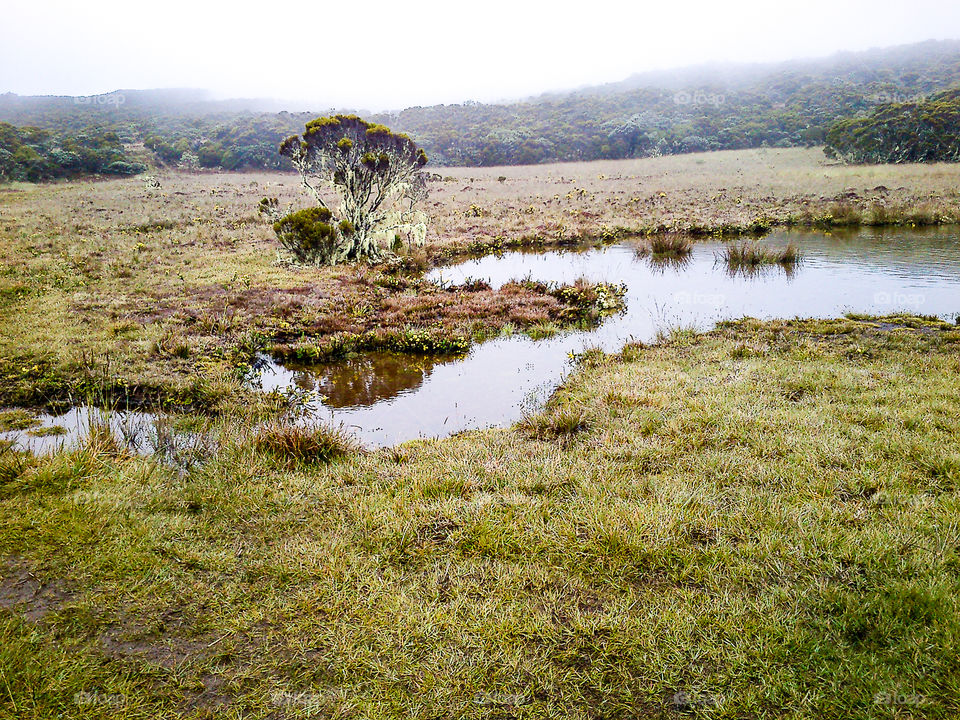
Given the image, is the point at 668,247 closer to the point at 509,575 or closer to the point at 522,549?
→ the point at 522,549

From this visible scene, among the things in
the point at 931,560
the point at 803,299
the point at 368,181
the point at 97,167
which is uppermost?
the point at 97,167

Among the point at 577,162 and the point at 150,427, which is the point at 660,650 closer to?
the point at 150,427

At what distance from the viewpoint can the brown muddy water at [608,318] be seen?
734 cm

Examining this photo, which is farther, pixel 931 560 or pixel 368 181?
pixel 368 181

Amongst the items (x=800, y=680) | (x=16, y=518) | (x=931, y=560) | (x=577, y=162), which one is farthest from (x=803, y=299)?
(x=577, y=162)

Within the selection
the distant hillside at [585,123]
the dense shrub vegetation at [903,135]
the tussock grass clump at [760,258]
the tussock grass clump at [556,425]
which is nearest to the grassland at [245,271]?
the tussock grass clump at [556,425]

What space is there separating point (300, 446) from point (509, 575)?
2.76 meters

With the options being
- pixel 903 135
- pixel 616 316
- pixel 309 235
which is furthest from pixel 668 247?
pixel 903 135

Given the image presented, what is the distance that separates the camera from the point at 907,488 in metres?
4.32

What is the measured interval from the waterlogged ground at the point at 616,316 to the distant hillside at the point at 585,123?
148ft

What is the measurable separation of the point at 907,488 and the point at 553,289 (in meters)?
9.68

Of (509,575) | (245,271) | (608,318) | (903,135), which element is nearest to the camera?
(509,575)

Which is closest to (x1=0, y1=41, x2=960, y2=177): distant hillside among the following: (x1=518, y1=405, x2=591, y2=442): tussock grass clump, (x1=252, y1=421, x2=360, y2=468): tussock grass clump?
(x1=518, y1=405, x2=591, y2=442): tussock grass clump

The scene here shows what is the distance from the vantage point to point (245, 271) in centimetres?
1546
